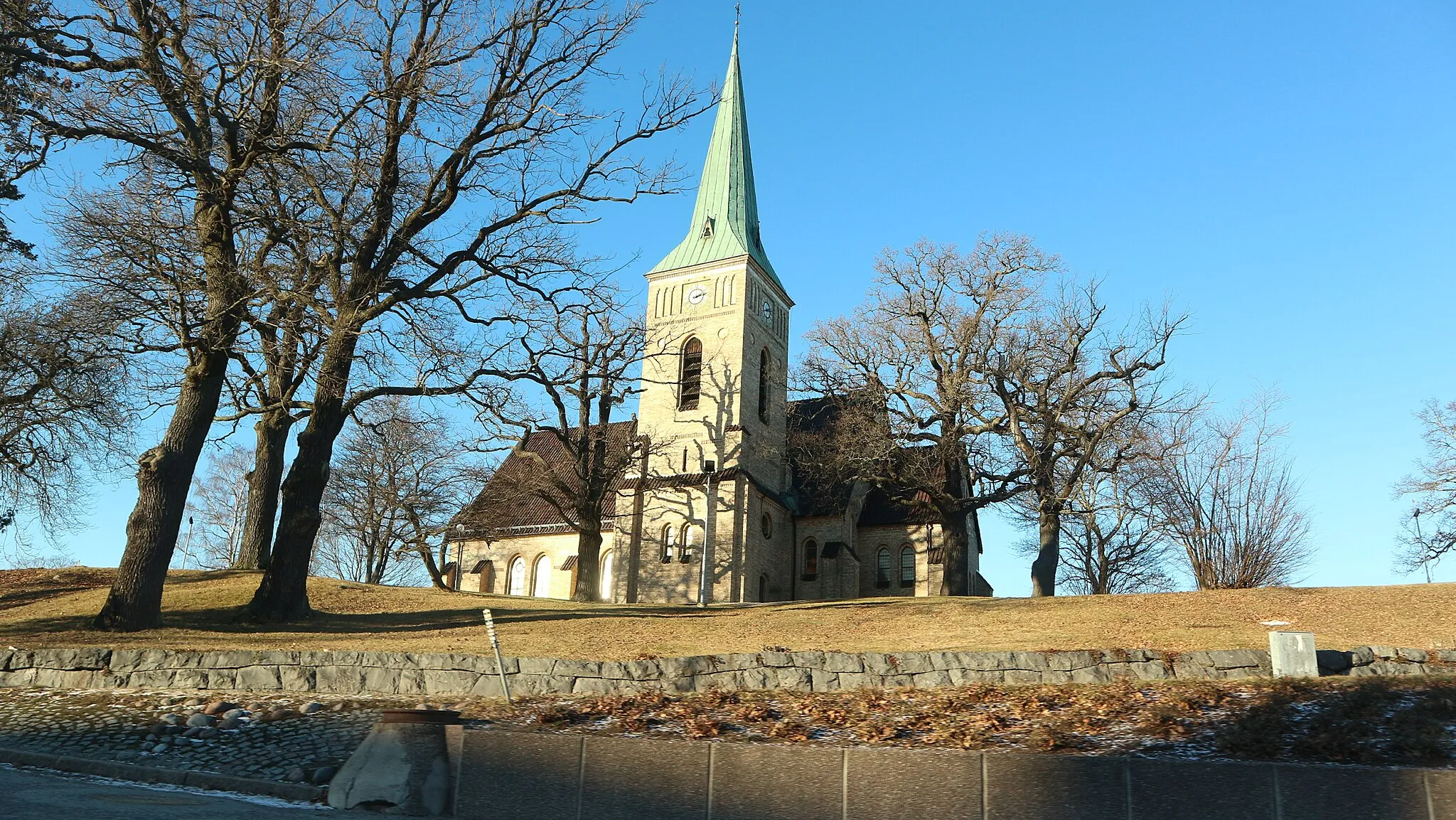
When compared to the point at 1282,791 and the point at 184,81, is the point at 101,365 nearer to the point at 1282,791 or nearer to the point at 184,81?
the point at 184,81

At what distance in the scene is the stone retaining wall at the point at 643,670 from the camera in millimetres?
13203

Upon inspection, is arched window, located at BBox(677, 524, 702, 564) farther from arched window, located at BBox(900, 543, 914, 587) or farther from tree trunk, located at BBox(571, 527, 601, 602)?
arched window, located at BBox(900, 543, 914, 587)

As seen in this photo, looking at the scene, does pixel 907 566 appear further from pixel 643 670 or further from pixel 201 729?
pixel 201 729

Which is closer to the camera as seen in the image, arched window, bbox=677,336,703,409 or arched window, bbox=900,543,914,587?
arched window, bbox=900,543,914,587

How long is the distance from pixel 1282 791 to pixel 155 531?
681 inches

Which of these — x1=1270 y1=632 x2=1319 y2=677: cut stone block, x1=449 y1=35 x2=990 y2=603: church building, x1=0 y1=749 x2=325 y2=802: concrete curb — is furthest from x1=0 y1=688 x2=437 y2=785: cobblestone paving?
x1=449 y1=35 x2=990 y2=603: church building

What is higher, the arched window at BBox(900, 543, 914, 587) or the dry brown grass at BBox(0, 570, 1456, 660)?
the arched window at BBox(900, 543, 914, 587)

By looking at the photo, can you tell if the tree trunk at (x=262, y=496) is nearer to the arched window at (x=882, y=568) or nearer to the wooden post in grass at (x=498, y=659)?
the wooden post in grass at (x=498, y=659)

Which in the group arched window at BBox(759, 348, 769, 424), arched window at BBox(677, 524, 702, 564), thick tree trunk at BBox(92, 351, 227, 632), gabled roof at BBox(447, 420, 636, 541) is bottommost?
thick tree trunk at BBox(92, 351, 227, 632)

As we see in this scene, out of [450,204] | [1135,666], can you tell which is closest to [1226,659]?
[1135,666]

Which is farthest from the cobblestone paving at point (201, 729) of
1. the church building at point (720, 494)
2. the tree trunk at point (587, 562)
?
the church building at point (720, 494)

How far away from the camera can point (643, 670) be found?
14.0 meters

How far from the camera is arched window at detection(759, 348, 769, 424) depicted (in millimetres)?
44250

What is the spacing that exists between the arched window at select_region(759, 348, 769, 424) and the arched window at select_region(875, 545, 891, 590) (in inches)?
275
